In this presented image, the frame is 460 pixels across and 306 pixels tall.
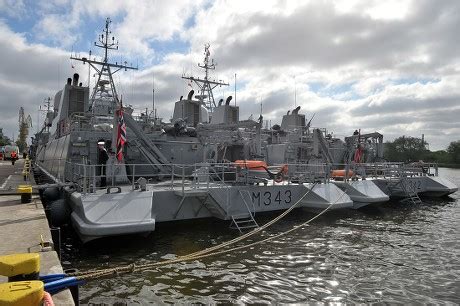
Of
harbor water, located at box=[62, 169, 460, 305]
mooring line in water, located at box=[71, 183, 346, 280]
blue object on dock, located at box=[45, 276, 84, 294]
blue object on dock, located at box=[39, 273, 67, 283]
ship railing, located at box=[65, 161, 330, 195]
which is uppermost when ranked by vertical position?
ship railing, located at box=[65, 161, 330, 195]

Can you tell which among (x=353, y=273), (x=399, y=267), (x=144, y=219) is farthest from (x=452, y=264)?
(x=144, y=219)

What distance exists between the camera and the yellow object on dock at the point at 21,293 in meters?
3.40

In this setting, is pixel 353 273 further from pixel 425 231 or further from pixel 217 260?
pixel 425 231

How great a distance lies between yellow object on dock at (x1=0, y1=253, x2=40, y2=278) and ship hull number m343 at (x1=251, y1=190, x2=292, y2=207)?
8898 mm

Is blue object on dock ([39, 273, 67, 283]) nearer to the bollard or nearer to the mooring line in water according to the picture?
the bollard

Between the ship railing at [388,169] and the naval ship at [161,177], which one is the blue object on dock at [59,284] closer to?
the naval ship at [161,177]

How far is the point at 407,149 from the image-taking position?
8331cm

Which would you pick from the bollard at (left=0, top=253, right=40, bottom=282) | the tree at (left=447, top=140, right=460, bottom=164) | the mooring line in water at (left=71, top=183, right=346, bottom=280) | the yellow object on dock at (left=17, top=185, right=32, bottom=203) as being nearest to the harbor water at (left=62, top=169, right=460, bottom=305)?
the mooring line in water at (left=71, top=183, right=346, bottom=280)

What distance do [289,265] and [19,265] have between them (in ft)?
19.7

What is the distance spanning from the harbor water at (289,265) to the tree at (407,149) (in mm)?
70839

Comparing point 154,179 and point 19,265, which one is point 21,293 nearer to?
point 19,265

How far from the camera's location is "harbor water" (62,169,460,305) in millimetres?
6766

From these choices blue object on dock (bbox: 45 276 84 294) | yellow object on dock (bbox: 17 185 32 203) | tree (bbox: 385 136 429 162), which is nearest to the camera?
blue object on dock (bbox: 45 276 84 294)

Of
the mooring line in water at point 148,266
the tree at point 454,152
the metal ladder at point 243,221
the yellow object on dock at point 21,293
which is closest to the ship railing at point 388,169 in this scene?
the metal ladder at point 243,221
